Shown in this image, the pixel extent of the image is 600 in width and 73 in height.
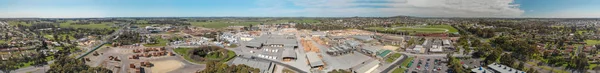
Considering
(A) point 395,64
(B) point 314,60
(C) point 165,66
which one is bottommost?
(C) point 165,66

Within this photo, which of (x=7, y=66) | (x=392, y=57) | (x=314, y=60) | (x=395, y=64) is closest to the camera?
(x=7, y=66)

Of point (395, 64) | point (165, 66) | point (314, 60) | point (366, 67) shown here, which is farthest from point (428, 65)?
point (165, 66)

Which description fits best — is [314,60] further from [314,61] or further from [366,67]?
[366,67]

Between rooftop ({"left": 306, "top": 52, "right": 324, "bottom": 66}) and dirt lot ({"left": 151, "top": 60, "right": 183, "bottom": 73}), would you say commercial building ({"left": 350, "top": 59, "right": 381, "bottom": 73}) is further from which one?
dirt lot ({"left": 151, "top": 60, "right": 183, "bottom": 73})

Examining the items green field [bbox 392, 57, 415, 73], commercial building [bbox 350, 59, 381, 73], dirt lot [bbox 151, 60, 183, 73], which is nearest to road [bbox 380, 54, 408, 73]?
green field [bbox 392, 57, 415, 73]

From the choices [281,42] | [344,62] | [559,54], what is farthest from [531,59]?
[281,42]

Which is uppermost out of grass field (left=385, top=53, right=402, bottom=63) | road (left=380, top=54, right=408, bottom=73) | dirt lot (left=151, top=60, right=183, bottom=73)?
grass field (left=385, top=53, right=402, bottom=63)

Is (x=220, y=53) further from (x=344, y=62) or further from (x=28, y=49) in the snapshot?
(x=28, y=49)

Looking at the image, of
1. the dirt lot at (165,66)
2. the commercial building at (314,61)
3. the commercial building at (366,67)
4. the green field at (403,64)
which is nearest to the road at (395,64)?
the green field at (403,64)
